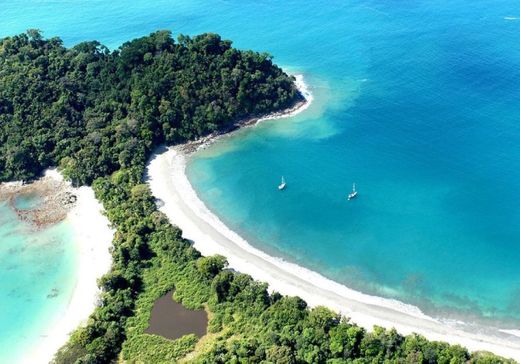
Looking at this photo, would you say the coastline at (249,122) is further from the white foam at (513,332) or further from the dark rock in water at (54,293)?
the white foam at (513,332)

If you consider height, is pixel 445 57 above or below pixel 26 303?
above

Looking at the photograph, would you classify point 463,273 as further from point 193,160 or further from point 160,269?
point 193,160

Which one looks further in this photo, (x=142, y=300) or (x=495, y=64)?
(x=495, y=64)

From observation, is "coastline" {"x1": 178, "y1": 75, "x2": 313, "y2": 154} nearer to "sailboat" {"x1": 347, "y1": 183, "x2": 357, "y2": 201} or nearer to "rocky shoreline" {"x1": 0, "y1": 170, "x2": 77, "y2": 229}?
"rocky shoreline" {"x1": 0, "y1": 170, "x2": 77, "y2": 229}

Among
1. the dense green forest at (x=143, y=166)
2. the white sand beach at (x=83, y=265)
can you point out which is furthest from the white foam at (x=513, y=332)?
the white sand beach at (x=83, y=265)

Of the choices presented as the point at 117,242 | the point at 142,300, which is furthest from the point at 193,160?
the point at 142,300

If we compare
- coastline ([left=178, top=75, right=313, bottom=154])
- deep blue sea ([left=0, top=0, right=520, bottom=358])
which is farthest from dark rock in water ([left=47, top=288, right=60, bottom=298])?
coastline ([left=178, top=75, right=313, bottom=154])
